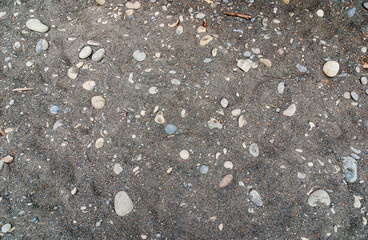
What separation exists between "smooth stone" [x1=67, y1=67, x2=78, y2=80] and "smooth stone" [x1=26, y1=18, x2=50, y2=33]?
42 centimetres

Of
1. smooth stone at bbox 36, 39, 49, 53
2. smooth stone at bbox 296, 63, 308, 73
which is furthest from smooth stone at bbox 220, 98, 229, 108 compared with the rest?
smooth stone at bbox 36, 39, 49, 53

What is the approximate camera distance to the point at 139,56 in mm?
2217

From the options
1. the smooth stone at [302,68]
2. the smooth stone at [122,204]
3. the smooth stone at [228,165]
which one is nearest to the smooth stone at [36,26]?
the smooth stone at [122,204]

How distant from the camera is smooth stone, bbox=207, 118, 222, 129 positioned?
2.06 metres

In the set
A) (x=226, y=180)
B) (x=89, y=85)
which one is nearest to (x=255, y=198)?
(x=226, y=180)

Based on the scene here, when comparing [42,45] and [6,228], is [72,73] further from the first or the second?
[6,228]

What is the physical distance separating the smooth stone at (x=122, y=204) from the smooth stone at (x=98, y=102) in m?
0.62

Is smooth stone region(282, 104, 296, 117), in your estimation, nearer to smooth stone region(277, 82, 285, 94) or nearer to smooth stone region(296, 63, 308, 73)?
smooth stone region(277, 82, 285, 94)

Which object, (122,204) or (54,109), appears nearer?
(122,204)

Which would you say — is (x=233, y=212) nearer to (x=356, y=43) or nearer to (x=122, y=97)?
(x=122, y=97)

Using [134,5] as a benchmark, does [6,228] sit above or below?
below

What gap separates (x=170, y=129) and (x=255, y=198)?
71 cm

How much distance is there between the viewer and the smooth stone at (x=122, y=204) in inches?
75.4

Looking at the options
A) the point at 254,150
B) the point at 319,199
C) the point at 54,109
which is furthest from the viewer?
the point at 54,109
